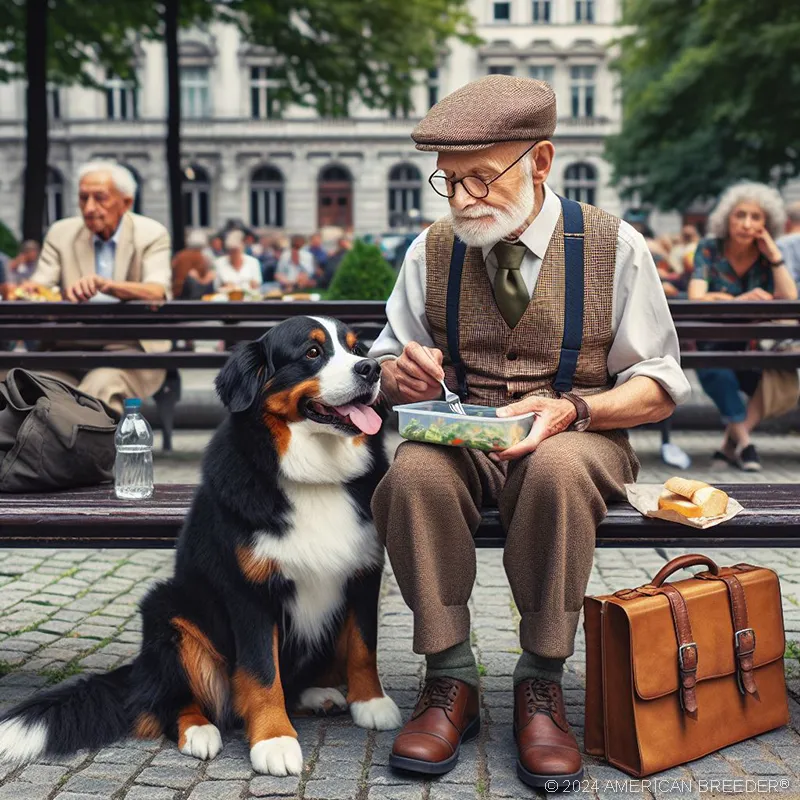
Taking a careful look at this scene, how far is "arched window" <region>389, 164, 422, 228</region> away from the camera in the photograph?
4997 centimetres

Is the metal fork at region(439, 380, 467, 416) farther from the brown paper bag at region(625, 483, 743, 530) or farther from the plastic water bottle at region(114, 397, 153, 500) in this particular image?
the plastic water bottle at region(114, 397, 153, 500)

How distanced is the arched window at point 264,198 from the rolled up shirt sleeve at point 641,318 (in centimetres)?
4771

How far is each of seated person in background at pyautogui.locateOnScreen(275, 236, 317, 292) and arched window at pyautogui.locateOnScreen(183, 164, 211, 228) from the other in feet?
98.5

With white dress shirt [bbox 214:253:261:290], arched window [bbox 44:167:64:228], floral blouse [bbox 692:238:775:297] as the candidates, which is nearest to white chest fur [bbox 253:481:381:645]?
floral blouse [bbox 692:238:775:297]

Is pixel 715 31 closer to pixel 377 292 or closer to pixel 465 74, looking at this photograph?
pixel 377 292

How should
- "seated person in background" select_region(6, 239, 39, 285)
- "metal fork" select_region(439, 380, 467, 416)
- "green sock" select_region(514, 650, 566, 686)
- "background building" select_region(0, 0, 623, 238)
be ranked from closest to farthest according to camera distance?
"green sock" select_region(514, 650, 566, 686) < "metal fork" select_region(439, 380, 467, 416) < "seated person in background" select_region(6, 239, 39, 285) < "background building" select_region(0, 0, 623, 238)

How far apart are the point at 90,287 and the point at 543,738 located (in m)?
4.48

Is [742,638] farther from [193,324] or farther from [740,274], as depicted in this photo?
[740,274]

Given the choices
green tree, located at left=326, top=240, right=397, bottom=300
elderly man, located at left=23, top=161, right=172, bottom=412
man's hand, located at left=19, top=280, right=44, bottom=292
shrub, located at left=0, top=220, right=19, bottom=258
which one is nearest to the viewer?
elderly man, located at left=23, top=161, right=172, bottom=412

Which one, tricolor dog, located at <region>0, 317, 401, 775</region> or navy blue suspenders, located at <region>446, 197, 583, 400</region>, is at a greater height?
navy blue suspenders, located at <region>446, 197, 583, 400</region>

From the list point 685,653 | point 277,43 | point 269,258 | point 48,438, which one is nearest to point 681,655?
point 685,653

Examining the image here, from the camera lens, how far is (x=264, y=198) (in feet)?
164

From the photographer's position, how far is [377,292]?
10664mm

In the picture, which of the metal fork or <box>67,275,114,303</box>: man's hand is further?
<box>67,275,114,303</box>: man's hand
